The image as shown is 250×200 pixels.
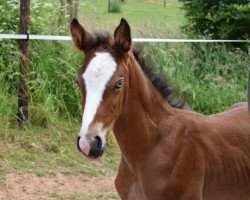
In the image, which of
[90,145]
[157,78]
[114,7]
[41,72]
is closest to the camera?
[90,145]

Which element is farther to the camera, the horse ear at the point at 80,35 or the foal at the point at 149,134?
the horse ear at the point at 80,35

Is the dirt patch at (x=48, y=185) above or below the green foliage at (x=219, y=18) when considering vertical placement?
below

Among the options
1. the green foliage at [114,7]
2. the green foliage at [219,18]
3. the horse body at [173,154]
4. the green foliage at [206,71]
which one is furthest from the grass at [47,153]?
the green foliage at [114,7]

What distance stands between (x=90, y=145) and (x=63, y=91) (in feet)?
12.9

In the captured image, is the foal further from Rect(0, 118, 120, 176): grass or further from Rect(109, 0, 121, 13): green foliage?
Rect(109, 0, 121, 13): green foliage

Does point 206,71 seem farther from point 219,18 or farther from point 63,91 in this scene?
point 63,91

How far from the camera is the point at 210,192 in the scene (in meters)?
3.79

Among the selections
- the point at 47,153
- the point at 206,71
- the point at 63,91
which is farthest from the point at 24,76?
the point at 206,71

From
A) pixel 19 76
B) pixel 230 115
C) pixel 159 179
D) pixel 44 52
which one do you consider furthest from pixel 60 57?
pixel 159 179

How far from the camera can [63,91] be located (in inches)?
275

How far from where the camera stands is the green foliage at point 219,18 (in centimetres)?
867

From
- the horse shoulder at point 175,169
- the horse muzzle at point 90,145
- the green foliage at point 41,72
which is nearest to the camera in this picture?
the horse muzzle at point 90,145

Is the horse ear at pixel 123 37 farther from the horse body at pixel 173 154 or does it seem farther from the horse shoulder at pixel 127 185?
the horse shoulder at pixel 127 185

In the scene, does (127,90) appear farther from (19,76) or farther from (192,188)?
(19,76)
